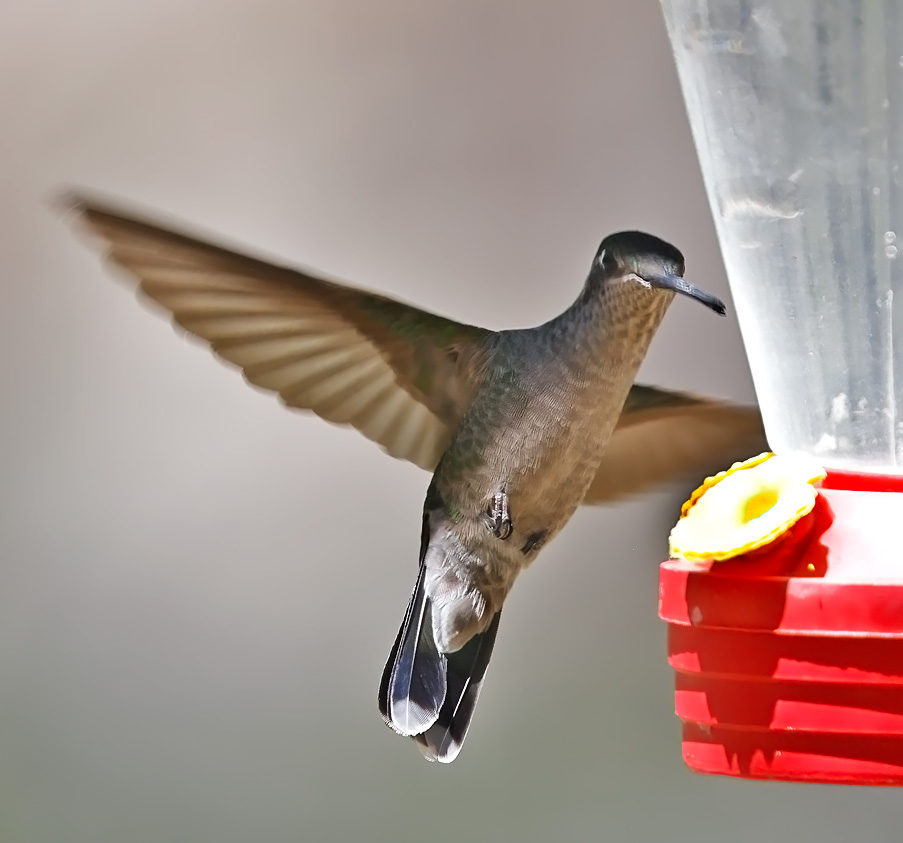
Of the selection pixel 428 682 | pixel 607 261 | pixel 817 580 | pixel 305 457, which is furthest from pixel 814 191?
pixel 305 457

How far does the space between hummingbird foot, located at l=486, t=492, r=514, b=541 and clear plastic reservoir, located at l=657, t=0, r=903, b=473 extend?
0.38 metres

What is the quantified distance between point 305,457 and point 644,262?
4.32 feet

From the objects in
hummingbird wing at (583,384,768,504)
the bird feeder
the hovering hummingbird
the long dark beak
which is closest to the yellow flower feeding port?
the bird feeder

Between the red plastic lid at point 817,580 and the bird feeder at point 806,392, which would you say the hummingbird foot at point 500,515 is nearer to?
the bird feeder at point 806,392

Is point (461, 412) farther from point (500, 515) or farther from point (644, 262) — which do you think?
point (644, 262)

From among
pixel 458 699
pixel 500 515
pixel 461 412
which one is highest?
pixel 461 412

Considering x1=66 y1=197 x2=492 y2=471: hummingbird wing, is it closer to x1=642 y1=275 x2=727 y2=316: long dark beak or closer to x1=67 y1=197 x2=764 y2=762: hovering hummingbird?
x1=67 y1=197 x2=764 y2=762: hovering hummingbird

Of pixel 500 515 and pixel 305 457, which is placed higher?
pixel 305 457

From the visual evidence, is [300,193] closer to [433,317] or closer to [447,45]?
[447,45]

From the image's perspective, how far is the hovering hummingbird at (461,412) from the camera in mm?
1201

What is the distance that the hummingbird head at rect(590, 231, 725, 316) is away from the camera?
3.43 feet

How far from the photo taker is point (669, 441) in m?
1.43

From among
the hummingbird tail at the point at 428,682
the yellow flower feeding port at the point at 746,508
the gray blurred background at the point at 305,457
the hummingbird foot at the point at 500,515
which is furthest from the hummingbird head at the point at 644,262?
the gray blurred background at the point at 305,457

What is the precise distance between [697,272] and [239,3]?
111 centimetres
